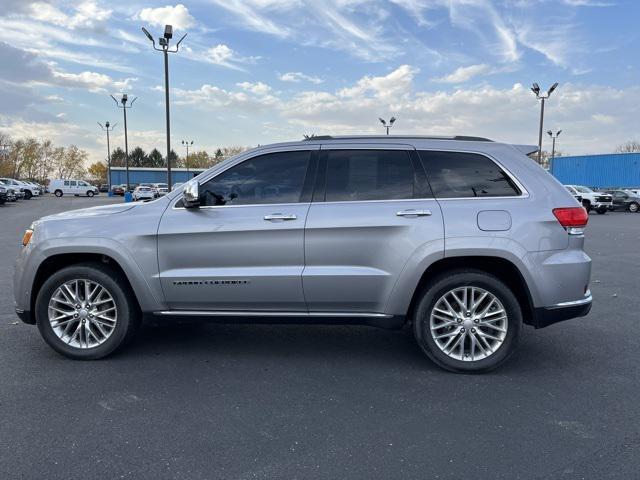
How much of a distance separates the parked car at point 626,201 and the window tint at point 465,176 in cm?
3303

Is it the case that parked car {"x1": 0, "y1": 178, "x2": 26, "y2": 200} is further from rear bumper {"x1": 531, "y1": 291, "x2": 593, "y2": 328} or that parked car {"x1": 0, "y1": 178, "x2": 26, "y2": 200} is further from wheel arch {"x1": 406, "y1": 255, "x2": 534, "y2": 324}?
rear bumper {"x1": 531, "y1": 291, "x2": 593, "y2": 328}

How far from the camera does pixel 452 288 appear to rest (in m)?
4.14

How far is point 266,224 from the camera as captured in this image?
418 cm

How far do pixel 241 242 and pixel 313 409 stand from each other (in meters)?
1.45

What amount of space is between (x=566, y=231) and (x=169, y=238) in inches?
126

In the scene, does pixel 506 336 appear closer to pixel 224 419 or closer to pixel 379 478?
pixel 379 478

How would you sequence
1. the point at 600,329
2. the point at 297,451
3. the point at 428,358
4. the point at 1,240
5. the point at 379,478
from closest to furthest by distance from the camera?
the point at 379,478 < the point at 297,451 < the point at 428,358 < the point at 600,329 < the point at 1,240

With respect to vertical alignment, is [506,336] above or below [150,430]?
above

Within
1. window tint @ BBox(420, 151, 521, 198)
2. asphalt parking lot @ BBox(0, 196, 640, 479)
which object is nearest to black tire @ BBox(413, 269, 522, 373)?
asphalt parking lot @ BBox(0, 196, 640, 479)

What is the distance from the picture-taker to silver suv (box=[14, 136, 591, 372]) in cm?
409

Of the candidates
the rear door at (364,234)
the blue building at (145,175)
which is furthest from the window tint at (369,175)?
the blue building at (145,175)

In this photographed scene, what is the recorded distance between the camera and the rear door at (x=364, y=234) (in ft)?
13.5

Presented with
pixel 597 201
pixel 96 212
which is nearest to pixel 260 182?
pixel 96 212

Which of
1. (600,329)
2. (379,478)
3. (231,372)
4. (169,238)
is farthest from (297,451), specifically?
(600,329)
